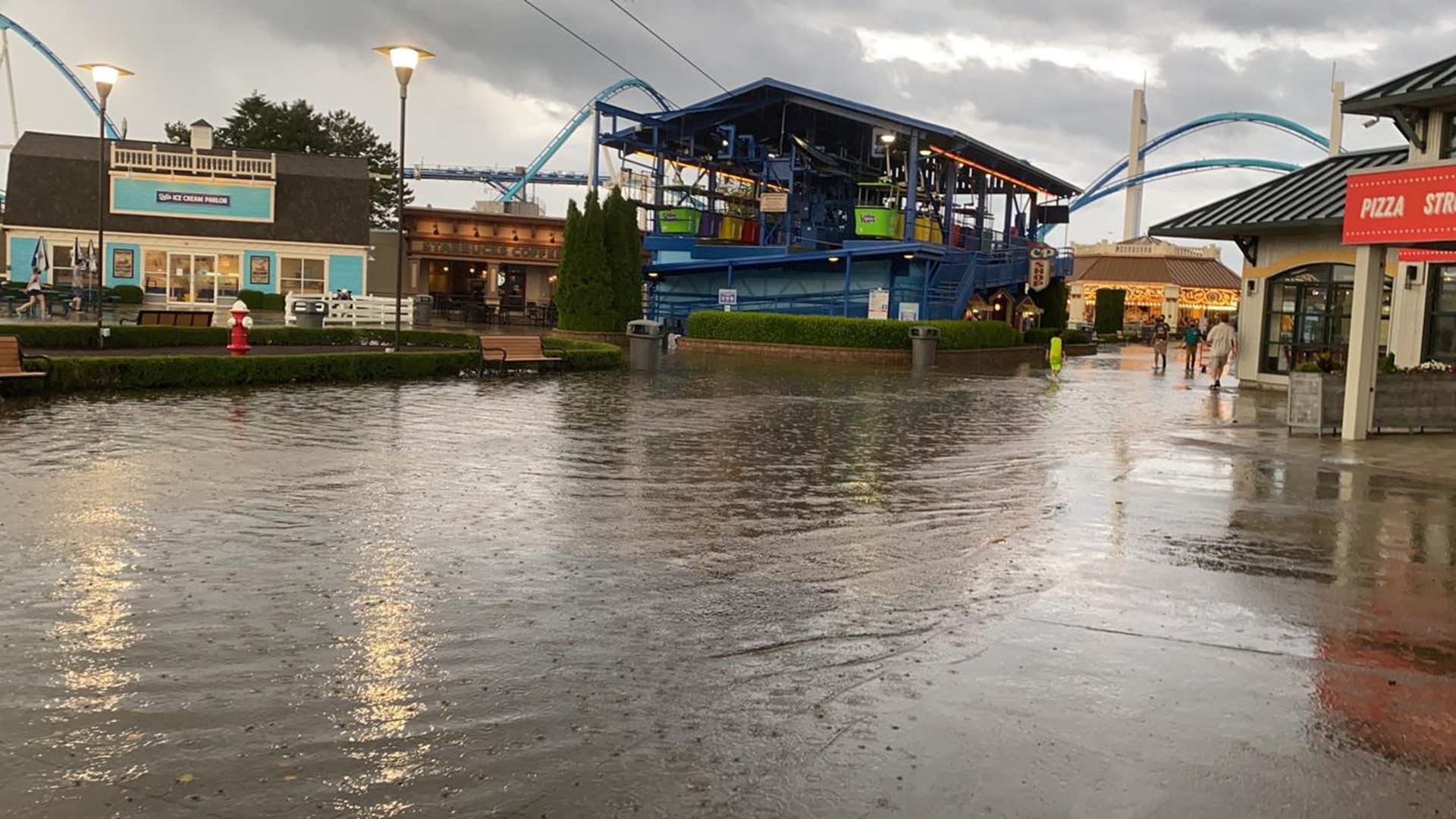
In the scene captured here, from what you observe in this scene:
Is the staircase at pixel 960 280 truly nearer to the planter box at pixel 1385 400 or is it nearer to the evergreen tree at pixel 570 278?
the evergreen tree at pixel 570 278

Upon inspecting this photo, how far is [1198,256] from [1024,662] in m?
84.4

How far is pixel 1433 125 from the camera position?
56.5 feet

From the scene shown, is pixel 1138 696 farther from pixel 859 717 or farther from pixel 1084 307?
pixel 1084 307

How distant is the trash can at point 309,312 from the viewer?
35969 mm

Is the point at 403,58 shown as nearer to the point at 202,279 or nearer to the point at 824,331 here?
the point at 824,331

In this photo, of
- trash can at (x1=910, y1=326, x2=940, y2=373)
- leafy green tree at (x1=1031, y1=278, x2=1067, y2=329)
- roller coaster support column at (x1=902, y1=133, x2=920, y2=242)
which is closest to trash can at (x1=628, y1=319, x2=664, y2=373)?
trash can at (x1=910, y1=326, x2=940, y2=373)

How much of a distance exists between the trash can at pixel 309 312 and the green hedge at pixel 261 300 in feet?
28.9

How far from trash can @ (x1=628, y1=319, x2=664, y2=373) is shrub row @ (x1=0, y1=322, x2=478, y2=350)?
484 cm

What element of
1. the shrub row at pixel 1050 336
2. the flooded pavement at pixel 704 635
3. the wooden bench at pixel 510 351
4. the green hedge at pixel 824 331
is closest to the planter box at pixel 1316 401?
the flooded pavement at pixel 704 635

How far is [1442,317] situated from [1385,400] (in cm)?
623

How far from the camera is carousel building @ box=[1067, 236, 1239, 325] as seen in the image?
259 ft

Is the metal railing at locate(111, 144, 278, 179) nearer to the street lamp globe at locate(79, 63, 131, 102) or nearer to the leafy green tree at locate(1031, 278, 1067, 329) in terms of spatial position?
the street lamp globe at locate(79, 63, 131, 102)

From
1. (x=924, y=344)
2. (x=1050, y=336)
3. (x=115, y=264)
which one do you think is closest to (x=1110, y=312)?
(x=1050, y=336)

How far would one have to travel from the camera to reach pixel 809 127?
4653 cm
